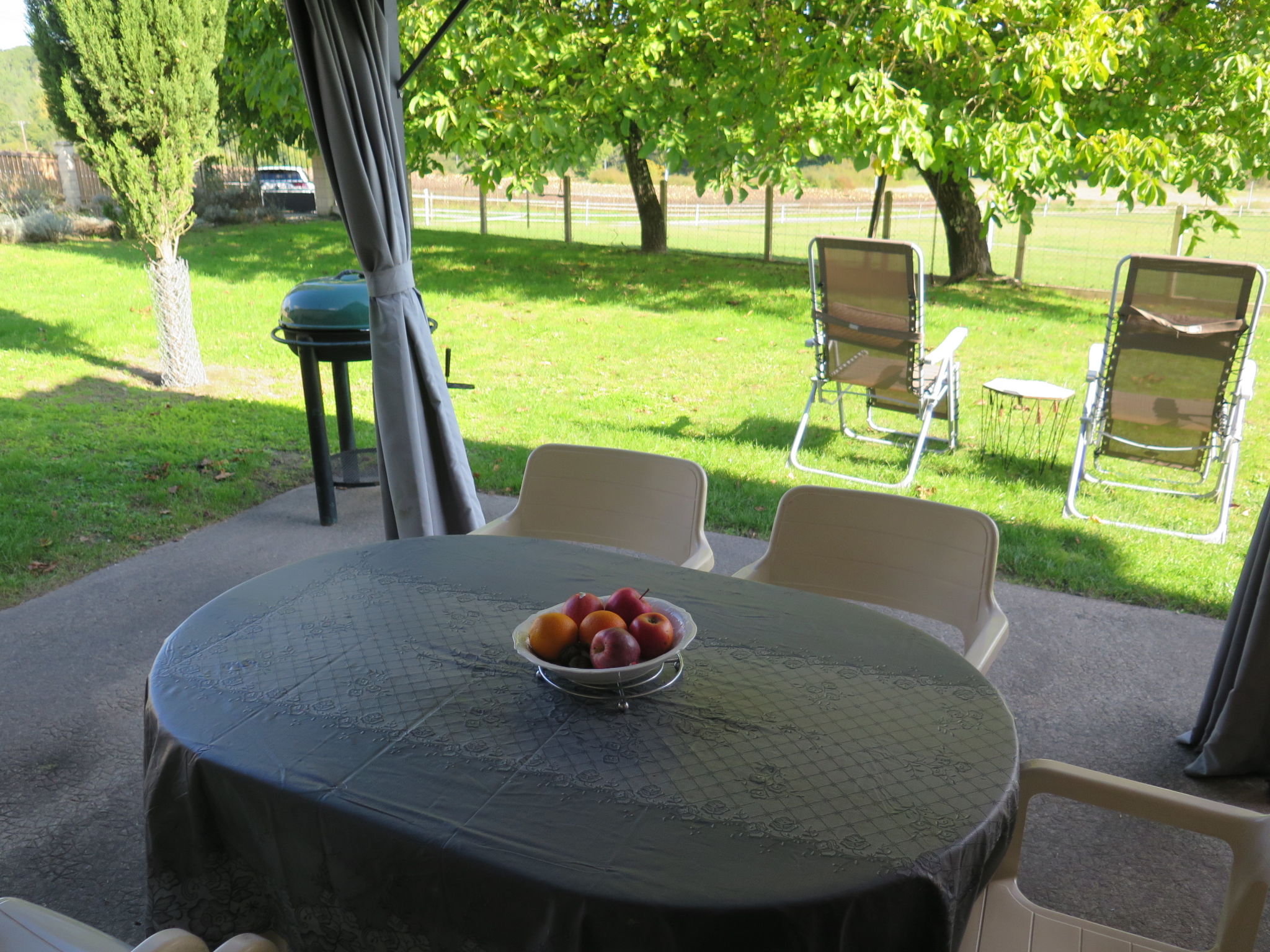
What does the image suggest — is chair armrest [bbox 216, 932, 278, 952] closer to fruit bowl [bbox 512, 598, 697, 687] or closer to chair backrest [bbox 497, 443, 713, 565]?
fruit bowl [bbox 512, 598, 697, 687]

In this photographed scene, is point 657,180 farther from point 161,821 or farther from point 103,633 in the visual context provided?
point 161,821

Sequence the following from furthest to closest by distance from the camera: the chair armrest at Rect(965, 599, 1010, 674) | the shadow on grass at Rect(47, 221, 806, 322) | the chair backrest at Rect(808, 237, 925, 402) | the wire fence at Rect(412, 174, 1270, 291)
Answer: the wire fence at Rect(412, 174, 1270, 291)
the shadow on grass at Rect(47, 221, 806, 322)
the chair backrest at Rect(808, 237, 925, 402)
the chair armrest at Rect(965, 599, 1010, 674)

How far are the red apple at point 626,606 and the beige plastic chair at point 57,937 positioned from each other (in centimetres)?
79

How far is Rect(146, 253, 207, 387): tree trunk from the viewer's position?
21.6 ft

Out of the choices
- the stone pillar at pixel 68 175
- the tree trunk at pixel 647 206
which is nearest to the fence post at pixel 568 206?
the tree trunk at pixel 647 206

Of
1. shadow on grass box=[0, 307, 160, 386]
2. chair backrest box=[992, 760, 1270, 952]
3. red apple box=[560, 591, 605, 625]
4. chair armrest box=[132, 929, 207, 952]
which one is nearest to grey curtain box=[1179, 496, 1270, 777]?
chair backrest box=[992, 760, 1270, 952]

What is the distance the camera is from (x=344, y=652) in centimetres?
175

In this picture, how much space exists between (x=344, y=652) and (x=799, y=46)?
264 inches

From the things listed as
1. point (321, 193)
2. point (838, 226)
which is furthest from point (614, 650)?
point (321, 193)

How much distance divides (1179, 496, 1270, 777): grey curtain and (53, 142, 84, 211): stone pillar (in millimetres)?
17277

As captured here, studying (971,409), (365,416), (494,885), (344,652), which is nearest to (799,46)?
(971,409)

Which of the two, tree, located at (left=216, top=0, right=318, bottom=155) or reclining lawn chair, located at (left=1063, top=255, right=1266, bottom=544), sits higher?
tree, located at (left=216, top=0, right=318, bottom=155)

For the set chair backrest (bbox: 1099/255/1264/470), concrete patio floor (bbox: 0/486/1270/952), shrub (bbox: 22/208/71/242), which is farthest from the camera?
shrub (bbox: 22/208/71/242)

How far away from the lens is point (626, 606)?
1.68 metres
